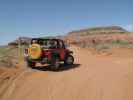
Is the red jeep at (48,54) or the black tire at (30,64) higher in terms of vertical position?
the red jeep at (48,54)

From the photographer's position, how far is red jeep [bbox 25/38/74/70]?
506 inches

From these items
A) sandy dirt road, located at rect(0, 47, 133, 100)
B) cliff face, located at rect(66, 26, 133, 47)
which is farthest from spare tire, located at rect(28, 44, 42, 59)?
cliff face, located at rect(66, 26, 133, 47)

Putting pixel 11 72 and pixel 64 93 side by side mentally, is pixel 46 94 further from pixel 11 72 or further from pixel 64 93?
pixel 11 72

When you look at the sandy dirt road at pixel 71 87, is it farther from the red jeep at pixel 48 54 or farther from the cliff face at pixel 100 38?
the cliff face at pixel 100 38

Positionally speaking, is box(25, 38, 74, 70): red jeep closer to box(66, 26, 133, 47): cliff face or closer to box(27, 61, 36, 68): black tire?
box(27, 61, 36, 68): black tire

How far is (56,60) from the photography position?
13141mm

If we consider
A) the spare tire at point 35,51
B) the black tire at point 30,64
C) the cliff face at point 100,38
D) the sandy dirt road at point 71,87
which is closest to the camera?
the sandy dirt road at point 71,87

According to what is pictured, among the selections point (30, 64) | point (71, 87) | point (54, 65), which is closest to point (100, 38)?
point (30, 64)

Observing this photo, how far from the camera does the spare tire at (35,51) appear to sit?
1279cm

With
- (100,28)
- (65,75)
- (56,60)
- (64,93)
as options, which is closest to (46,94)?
(64,93)

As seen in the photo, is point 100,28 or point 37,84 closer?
point 37,84

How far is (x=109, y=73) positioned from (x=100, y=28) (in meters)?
97.1

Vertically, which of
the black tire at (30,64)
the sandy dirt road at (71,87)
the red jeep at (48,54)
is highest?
the red jeep at (48,54)

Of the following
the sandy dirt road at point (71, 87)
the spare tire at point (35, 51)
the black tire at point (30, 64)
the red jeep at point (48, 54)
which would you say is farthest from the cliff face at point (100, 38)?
the sandy dirt road at point (71, 87)
